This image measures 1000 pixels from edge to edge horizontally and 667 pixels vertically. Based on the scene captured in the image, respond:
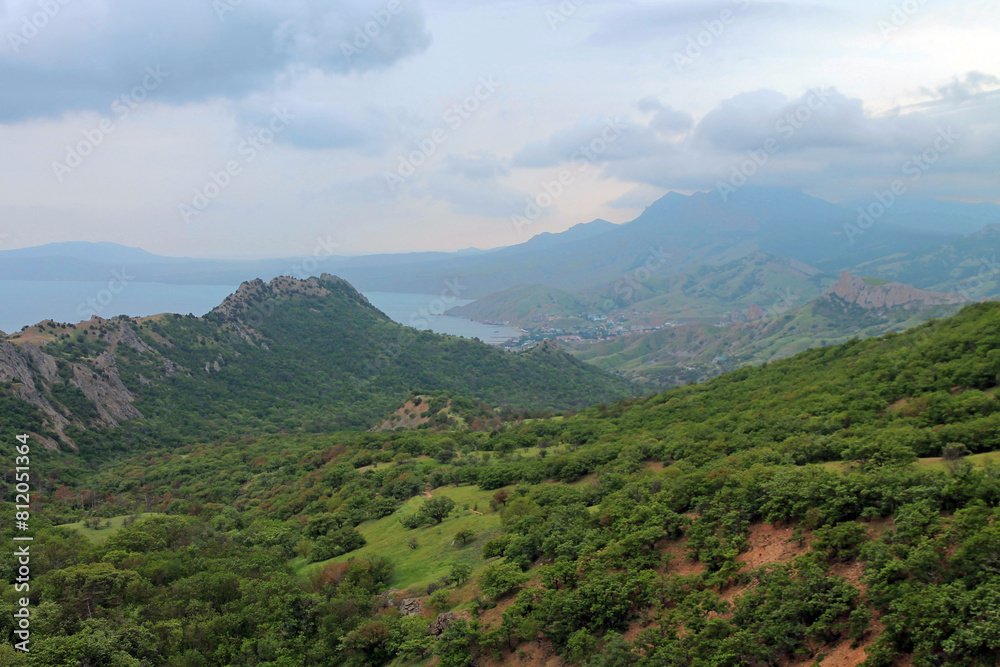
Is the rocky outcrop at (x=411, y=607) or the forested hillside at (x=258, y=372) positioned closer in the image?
the rocky outcrop at (x=411, y=607)

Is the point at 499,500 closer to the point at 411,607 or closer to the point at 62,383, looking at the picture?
the point at 411,607

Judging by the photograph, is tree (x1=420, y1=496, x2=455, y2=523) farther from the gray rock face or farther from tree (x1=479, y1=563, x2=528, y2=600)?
the gray rock face

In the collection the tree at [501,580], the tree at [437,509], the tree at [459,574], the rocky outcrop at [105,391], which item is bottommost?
the tree at [437,509]

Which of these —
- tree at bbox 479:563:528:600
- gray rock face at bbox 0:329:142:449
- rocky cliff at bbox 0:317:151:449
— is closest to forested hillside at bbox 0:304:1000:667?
tree at bbox 479:563:528:600

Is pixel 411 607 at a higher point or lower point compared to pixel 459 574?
lower

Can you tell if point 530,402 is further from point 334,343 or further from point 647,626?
point 647,626

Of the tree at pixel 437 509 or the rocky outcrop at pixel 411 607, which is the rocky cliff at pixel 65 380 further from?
the rocky outcrop at pixel 411 607

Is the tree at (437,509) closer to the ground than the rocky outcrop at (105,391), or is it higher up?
closer to the ground

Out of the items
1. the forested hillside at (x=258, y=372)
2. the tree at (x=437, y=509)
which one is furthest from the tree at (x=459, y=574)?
the forested hillside at (x=258, y=372)

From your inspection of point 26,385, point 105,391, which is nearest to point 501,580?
point 26,385
